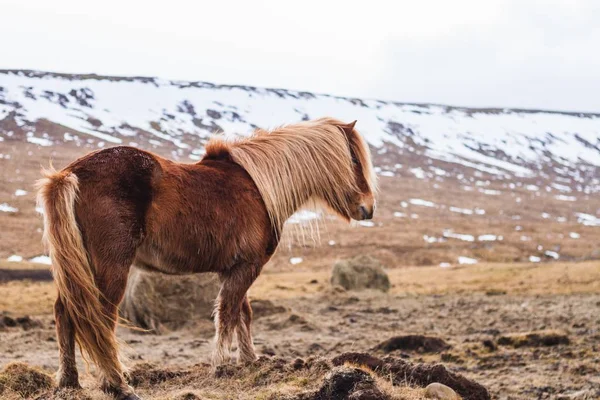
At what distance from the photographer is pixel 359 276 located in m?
22.7

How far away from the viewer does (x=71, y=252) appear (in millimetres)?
5074

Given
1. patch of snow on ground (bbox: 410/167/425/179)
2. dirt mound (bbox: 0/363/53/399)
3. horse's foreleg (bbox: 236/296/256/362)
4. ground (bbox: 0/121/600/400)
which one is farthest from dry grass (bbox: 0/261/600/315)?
patch of snow on ground (bbox: 410/167/425/179)

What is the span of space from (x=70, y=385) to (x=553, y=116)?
185 meters

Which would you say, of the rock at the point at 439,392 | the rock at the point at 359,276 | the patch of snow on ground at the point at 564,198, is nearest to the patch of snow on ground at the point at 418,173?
the patch of snow on ground at the point at 564,198

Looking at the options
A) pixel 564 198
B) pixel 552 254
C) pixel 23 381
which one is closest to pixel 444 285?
pixel 23 381

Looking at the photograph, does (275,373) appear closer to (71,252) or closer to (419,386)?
(419,386)

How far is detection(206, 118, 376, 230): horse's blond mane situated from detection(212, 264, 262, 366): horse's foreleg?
2.14 ft

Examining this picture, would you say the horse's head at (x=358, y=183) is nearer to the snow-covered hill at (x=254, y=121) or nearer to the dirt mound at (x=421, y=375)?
the dirt mound at (x=421, y=375)

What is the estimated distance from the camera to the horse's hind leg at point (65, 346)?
17.2ft

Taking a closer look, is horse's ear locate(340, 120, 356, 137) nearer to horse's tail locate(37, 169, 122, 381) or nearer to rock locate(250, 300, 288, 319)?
horse's tail locate(37, 169, 122, 381)

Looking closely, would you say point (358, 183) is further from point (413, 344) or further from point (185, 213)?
point (413, 344)

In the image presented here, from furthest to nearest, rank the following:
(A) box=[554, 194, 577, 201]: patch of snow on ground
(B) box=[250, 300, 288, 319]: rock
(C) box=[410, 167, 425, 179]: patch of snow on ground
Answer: (C) box=[410, 167, 425, 179]: patch of snow on ground → (A) box=[554, 194, 577, 201]: patch of snow on ground → (B) box=[250, 300, 288, 319]: rock

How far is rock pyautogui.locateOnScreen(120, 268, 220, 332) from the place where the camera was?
540 inches

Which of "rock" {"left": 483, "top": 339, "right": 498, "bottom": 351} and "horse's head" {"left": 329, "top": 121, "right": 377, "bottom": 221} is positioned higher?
"horse's head" {"left": 329, "top": 121, "right": 377, "bottom": 221}
